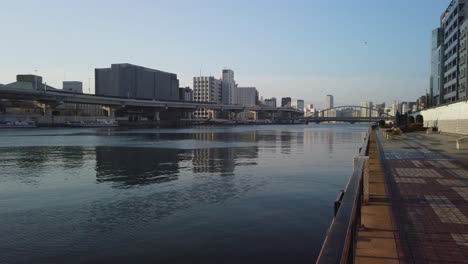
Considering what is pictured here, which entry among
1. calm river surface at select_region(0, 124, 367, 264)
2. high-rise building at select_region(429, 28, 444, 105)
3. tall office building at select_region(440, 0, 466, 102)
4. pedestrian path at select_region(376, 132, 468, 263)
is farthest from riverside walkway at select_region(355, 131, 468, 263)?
high-rise building at select_region(429, 28, 444, 105)

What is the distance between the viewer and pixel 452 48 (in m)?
111

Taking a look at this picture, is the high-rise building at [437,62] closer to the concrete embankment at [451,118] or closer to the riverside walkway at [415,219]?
the concrete embankment at [451,118]

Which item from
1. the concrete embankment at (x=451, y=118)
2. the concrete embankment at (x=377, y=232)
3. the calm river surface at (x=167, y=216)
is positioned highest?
the concrete embankment at (x=451, y=118)

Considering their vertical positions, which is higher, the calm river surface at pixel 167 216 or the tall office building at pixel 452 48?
the tall office building at pixel 452 48

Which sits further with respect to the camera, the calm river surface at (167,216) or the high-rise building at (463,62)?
the high-rise building at (463,62)

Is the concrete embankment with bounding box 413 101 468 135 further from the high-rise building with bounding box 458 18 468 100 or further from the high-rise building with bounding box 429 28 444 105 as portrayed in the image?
the high-rise building with bounding box 429 28 444 105

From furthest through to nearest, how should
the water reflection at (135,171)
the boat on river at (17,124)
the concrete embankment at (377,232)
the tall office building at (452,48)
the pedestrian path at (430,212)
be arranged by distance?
the boat on river at (17,124)
the tall office building at (452,48)
the water reflection at (135,171)
the pedestrian path at (430,212)
the concrete embankment at (377,232)

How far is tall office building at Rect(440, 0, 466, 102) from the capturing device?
103688 mm

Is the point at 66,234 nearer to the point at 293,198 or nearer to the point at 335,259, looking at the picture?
the point at 293,198

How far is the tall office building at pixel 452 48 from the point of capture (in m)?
104

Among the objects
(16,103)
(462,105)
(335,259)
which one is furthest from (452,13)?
(16,103)

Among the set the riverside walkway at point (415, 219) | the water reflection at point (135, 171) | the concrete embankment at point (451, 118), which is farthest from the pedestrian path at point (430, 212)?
the concrete embankment at point (451, 118)

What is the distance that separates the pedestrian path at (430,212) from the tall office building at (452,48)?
327 feet

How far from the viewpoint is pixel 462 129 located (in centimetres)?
4825
